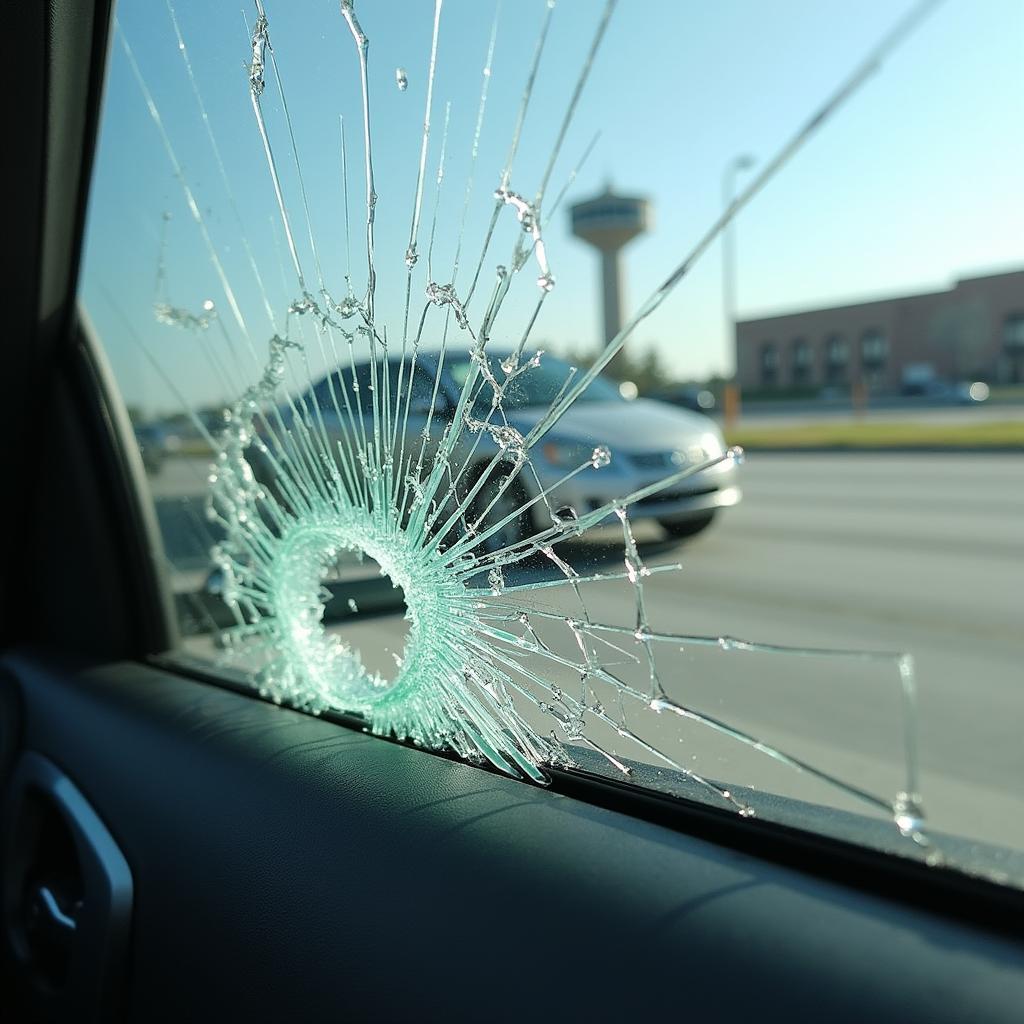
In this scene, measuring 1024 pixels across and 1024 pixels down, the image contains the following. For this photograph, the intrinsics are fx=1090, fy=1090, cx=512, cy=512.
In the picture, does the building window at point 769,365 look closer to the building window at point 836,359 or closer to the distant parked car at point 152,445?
the building window at point 836,359

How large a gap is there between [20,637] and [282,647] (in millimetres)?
1070

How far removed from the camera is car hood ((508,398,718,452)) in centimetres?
150

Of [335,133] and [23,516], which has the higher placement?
[335,133]

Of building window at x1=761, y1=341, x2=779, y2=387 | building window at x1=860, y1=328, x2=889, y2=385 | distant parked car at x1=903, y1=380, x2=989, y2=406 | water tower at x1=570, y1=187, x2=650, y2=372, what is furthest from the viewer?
building window at x1=761, y1=341, x2=779, y2=387

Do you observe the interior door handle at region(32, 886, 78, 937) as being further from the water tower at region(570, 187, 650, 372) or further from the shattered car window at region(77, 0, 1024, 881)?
the water tower at region(570, 187, 650, 372)

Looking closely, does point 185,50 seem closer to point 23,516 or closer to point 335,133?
point 335,133

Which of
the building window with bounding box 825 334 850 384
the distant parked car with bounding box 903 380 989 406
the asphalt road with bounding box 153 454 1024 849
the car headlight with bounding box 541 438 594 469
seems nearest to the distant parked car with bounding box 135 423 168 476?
the asphalt road with bounding box 153 454 1024 849

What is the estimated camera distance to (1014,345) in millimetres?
2633

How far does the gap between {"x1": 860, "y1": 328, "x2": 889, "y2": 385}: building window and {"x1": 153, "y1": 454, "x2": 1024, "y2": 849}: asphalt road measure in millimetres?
859

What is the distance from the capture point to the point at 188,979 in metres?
1.65

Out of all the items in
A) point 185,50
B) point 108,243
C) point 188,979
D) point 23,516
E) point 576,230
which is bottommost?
point 188,979

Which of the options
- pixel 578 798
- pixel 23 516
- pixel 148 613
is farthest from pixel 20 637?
pixel 578 798

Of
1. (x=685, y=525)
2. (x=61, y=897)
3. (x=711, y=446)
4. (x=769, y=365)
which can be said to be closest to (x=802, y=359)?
(x=769, y=365)

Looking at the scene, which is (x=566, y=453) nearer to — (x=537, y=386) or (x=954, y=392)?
(x=537, y=386)
